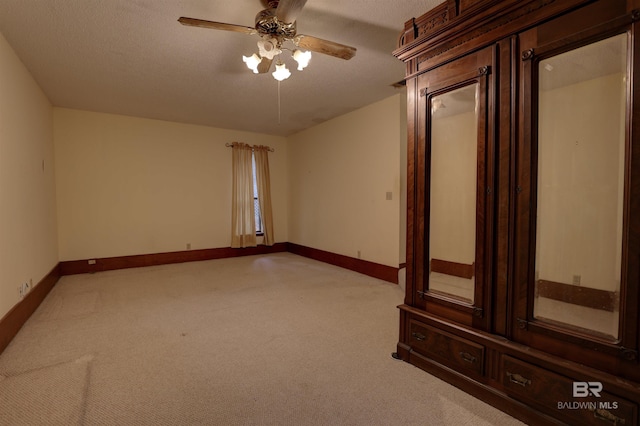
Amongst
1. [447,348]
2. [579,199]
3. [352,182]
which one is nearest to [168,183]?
[352,182]

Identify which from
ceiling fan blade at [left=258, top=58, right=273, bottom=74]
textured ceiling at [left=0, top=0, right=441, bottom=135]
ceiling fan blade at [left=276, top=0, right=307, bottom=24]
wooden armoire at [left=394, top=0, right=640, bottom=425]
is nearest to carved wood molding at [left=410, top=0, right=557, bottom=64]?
wooden armoire at [left=394, top=0, right=640, bottom=425]

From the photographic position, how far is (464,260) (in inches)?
76.2

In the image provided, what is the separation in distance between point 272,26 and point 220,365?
2.38 m

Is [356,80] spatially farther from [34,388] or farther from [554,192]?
[34,388]

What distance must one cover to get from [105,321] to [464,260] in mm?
A: 3228

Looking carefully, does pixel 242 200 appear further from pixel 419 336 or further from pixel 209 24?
pixel 419 336

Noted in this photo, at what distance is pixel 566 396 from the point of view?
1.43 m

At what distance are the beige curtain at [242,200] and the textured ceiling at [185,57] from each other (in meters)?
1.26

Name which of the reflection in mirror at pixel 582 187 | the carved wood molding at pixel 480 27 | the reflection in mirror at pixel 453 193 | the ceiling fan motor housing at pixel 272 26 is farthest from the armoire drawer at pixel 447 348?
the ceiling fan motor housing at pixel 272 26

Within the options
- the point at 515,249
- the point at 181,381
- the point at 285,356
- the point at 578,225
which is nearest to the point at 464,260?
the point at 515,249

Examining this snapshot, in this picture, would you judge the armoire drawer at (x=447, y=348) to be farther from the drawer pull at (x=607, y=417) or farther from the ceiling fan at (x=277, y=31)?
the ceiling fan at (x=277, y=31)

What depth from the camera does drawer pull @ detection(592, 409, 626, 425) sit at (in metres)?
1.30

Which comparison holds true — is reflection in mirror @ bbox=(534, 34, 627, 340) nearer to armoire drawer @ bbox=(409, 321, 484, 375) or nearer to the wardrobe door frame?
the wardrobe door frame

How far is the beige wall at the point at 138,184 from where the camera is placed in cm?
479
